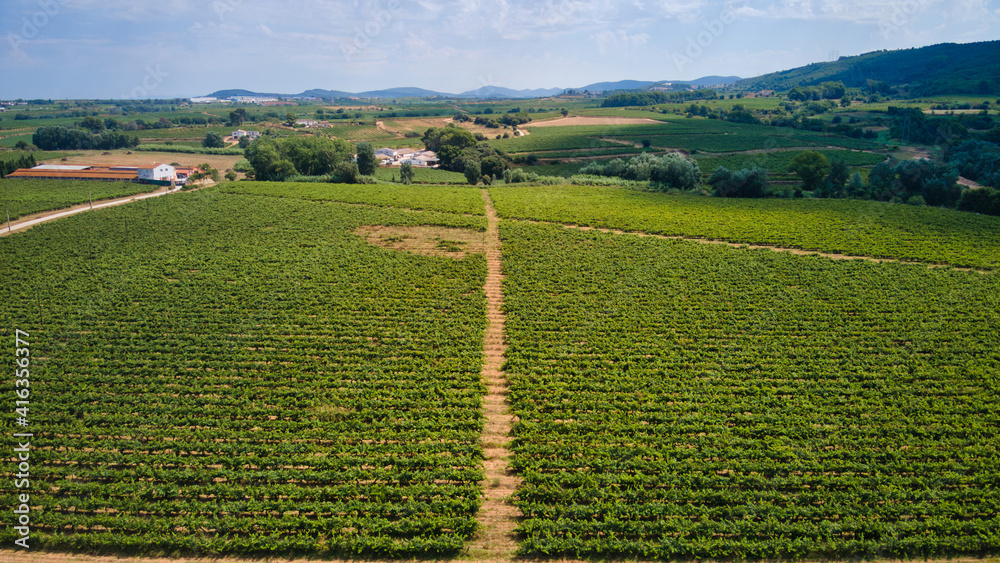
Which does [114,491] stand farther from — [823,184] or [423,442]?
[823,184]

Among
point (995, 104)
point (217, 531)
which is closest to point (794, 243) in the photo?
point (217, 531)

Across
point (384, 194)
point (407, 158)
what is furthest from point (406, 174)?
point (407, 158)

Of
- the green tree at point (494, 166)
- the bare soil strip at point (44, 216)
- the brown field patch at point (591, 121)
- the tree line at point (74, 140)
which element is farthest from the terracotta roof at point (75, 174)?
the brown field patch at point (591, 121)

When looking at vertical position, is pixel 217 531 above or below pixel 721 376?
below

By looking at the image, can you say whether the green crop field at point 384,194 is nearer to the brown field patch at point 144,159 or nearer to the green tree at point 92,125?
the brown field patch at point 144,159

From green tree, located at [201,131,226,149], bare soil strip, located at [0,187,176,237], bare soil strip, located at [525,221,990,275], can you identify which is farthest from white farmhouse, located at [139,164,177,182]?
bare soil strip, located at [525,221,990,275]
